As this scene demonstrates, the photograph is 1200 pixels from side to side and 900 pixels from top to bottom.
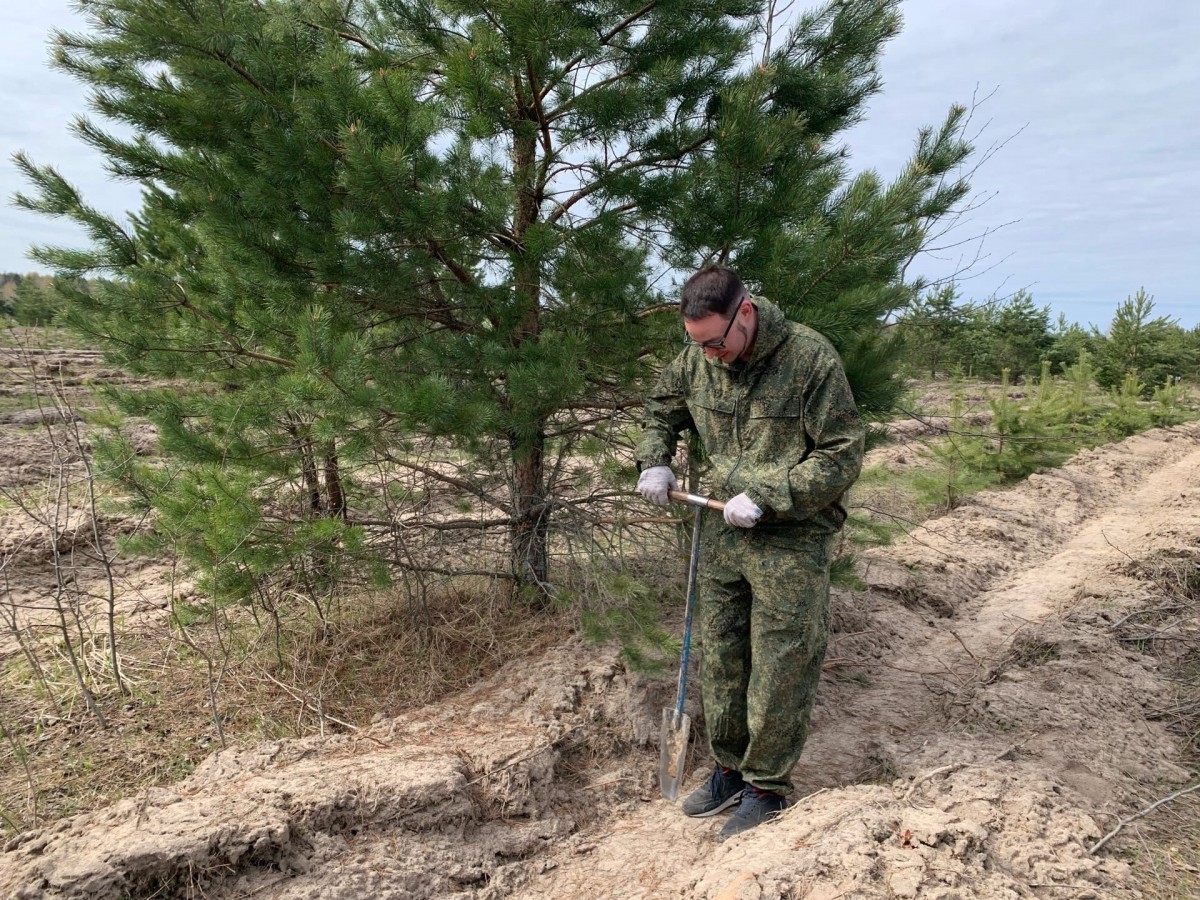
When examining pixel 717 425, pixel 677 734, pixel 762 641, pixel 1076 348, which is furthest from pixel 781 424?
pixel 1076 348

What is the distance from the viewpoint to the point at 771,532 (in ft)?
8.77

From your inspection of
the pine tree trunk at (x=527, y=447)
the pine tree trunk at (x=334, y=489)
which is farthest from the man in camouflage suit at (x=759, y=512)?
the pine tree trunk at (x=334, y=489)

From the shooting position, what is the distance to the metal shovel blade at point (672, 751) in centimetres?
287

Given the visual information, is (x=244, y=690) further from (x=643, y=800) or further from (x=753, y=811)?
(x=753, y=811)

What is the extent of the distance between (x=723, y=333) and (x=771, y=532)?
743 mm

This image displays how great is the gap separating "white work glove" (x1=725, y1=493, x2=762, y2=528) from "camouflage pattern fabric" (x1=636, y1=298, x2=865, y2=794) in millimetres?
39

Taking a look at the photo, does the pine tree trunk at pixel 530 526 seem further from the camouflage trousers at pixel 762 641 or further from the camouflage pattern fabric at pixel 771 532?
the camouflage trousers at pixel 762 641

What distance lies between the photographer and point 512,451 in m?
3.61

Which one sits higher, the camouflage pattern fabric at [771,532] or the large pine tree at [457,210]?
the large pine tree at [457,210]

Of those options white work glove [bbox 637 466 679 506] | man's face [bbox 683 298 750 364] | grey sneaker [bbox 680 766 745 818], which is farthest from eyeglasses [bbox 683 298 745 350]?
grey sneaker [bbox 680 766 745 818]

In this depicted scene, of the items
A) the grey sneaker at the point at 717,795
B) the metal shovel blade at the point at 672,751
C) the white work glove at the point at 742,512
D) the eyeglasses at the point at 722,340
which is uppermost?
the eyeglasses at the point at 722,340

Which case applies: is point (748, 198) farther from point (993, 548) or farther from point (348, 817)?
point (993, 548)

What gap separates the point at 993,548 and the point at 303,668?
6.12m

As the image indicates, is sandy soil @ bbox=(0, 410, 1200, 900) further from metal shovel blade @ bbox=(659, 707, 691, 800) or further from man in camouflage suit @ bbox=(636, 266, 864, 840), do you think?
man in camouflage suit @ bbox=(636, 266, 864, 840)
